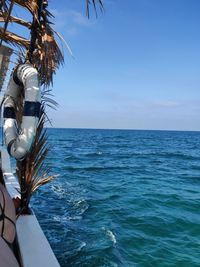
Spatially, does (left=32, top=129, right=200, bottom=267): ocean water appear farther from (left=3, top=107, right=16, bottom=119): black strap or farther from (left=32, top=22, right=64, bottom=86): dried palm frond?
(left=3, top=107, right=16, bottom=119): black strap

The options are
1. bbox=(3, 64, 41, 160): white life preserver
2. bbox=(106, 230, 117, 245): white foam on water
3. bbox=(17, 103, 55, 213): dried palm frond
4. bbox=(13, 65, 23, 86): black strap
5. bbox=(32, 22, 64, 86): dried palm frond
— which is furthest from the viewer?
bbox=(106, 230, 117, 245): white foam on water

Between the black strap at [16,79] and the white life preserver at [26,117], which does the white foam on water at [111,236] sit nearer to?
the white life preserver at [26,117]

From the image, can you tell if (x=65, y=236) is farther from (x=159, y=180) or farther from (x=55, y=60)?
(x=159, y=180)

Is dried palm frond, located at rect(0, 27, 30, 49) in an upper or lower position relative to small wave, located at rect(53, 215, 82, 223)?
upper

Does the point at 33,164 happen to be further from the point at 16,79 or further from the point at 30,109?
the point at 30,109

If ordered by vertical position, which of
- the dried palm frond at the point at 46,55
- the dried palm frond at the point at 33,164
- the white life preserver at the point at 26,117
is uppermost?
the dried palm frond at the point at 46,55

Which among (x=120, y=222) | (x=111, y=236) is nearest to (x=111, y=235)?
(x=111, y=236)

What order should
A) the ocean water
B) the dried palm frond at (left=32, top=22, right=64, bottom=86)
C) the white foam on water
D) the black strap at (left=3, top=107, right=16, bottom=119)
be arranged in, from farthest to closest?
the white foam on water, the ocean water, the dried palm frond at (left=32, top=22, right=64, bottom=86), the black strap at (left=3, top=107, right=16, bottom=119)

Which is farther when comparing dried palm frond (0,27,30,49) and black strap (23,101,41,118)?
dried palm frond (0,27,30,49)

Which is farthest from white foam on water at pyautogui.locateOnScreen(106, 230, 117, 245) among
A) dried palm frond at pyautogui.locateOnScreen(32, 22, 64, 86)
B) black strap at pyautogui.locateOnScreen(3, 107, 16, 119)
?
black strap at pyautogui.locateOnScreen(3, 107, 16, 119)

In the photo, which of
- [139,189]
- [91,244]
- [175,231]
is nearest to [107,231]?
[91,244]

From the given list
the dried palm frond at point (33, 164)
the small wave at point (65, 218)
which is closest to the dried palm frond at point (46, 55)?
the dried palm frond at point (33, 164)

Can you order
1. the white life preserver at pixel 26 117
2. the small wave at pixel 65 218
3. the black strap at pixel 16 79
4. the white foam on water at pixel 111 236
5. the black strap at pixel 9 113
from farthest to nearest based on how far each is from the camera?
the small wave at pixel 65 218 → the white foam on water at pixel 111 236 → the black strap at pixel 9 113 → the black strap at pixel 16 79 → the white life preserver at pixel 26 117

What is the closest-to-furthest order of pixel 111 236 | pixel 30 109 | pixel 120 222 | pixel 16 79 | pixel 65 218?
pixel 30 109 → pixel 16 79 → pixel 111 236 → pixel 65 218 → pixel 120 222
